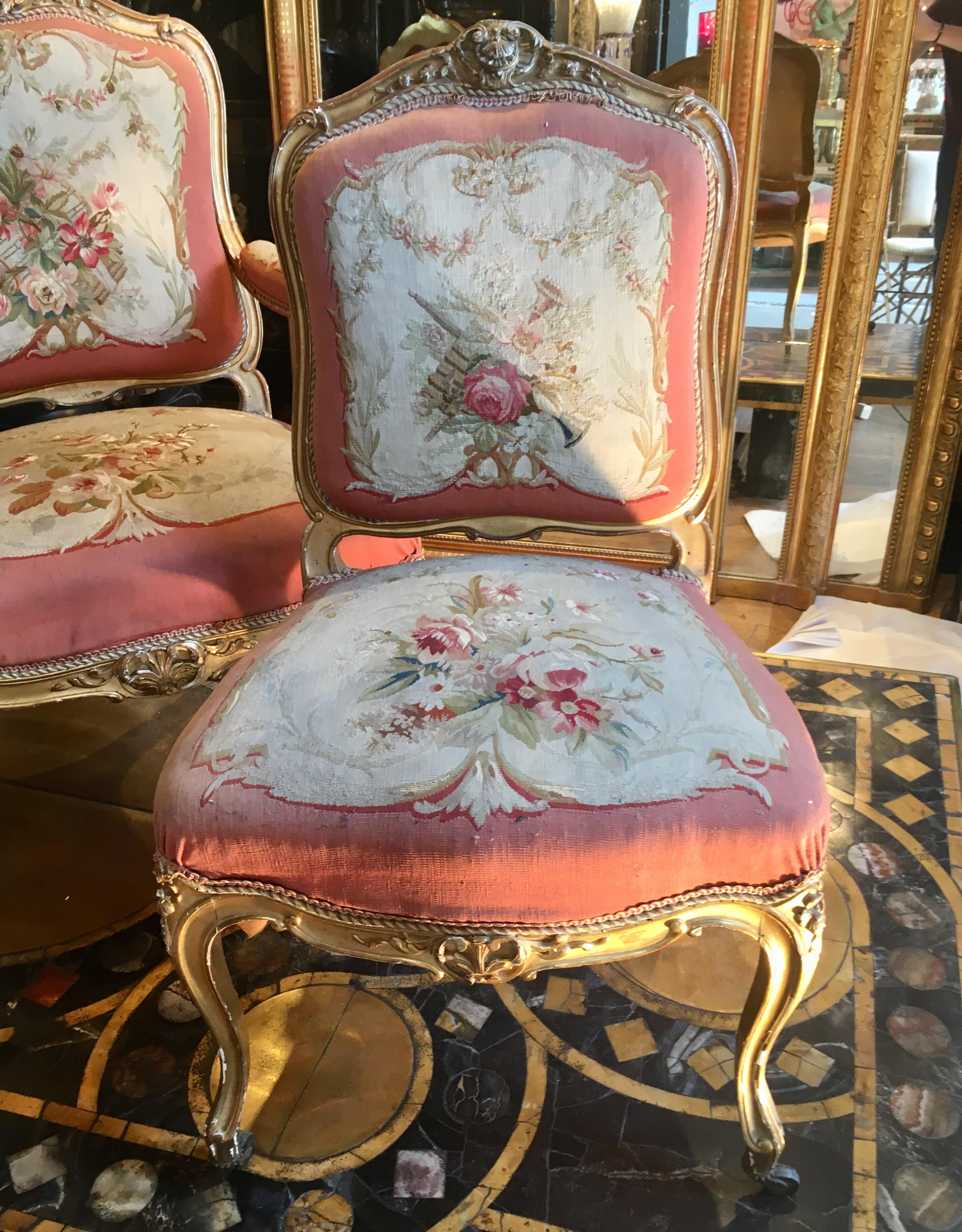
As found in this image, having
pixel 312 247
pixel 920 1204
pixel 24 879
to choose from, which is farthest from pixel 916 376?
pixel 24 879

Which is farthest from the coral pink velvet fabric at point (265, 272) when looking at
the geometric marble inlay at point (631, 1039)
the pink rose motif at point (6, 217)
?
the geometric marble inlay at point (631, 1039)

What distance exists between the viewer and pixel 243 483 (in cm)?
120

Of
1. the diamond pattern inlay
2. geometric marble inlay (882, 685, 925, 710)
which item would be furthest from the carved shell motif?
geometric marble inlay (882, 685, 925, 710)

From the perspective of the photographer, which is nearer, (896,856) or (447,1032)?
(447,1032)

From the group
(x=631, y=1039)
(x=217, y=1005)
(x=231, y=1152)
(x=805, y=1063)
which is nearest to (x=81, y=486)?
(x=217, y=1005)

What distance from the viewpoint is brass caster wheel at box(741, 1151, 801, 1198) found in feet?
2.89

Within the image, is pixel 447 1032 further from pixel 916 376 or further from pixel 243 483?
pixel 916 376

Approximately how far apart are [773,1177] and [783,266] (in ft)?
4.45

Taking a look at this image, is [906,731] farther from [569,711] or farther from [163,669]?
[163,669]

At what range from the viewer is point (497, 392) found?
1001 millimetres

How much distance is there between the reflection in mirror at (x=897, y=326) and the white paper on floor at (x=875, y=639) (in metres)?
0.08

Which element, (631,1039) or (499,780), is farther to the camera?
(631,1039)

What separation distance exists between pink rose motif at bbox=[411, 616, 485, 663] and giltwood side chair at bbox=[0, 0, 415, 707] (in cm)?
32

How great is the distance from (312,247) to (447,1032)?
0.85m
